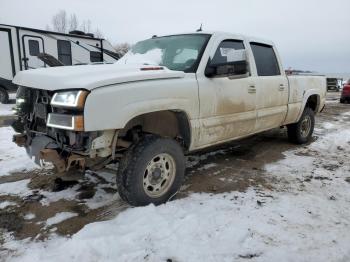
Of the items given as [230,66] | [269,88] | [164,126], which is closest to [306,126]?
[269,88]

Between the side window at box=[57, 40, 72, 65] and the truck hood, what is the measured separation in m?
10.7

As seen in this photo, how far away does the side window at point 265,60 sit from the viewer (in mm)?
5160

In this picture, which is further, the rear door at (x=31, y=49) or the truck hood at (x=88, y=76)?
the rear door at (x=31, y=49)

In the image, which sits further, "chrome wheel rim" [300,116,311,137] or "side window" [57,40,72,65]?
"side window" [57,40,72,65]

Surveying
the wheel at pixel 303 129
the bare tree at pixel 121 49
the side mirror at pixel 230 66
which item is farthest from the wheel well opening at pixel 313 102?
the bare tree at pixel 121 49

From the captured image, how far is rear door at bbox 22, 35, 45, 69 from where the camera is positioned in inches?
499

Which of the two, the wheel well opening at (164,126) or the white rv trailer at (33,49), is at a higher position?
the white rv trailer at (33,49)

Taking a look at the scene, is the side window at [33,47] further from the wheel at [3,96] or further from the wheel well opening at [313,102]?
the wheel well opening at [313,102]

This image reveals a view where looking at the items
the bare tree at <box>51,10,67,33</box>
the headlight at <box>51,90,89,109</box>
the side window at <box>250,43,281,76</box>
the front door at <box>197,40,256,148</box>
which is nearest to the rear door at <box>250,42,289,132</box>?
the side window at <box>250,43,281,76</box>

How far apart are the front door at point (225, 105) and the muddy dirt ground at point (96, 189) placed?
54cm

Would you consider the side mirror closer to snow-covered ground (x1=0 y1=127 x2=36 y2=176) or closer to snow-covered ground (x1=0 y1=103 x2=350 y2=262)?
snow-covered ground (x1=0 y1=103 x2=350 y2=262)

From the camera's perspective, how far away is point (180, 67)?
4059mm

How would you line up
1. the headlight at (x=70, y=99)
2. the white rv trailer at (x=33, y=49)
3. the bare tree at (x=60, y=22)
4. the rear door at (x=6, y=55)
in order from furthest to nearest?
the bare tree at (x=60, y=22) < the white rv trailer at (x=33, y=49) < the rear door at (x=6, y=55) < the headlight at (x=70, y=99)

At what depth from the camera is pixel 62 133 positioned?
319cm
